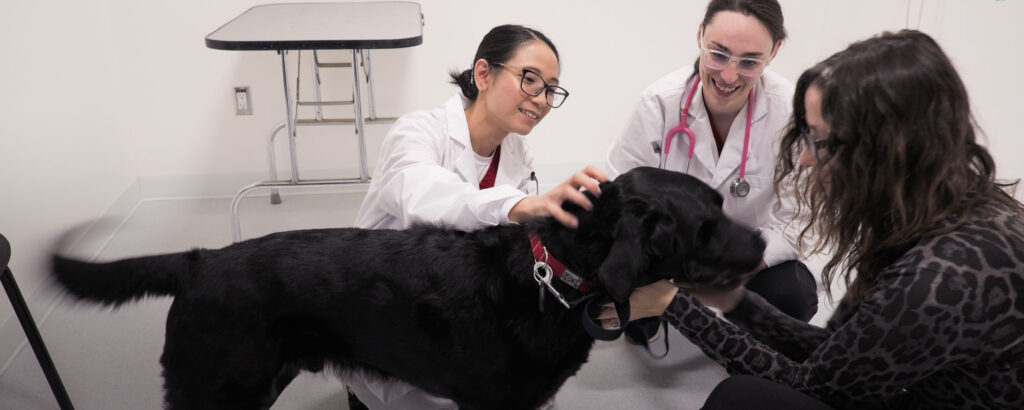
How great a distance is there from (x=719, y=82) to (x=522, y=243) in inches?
37.7

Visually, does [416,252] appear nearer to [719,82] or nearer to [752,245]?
[752,245]

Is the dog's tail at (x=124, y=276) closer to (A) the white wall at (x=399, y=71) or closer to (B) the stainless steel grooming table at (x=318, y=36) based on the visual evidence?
(B) the stainless steel grooming table at (x=318, y=36)

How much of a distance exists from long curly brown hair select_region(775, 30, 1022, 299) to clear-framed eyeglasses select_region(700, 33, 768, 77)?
71 cm

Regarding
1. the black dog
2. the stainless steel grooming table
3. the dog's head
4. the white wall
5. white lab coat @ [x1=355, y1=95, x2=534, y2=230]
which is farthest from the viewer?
the white wall

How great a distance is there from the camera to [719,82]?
6.53 feet

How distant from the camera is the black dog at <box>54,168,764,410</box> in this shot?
135 cm

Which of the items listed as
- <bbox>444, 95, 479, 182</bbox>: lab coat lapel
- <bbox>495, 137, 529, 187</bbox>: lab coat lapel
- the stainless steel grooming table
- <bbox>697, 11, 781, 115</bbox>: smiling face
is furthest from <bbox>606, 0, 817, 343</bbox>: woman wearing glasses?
the stainless steel grooming table

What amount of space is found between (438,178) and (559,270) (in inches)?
18.1

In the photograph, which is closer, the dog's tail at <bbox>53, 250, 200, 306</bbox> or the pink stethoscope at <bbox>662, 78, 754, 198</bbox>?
the dog's tail at <bbox>53, 250, 200, 306</bbox>

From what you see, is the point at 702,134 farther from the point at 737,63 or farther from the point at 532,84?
the point at 532,84

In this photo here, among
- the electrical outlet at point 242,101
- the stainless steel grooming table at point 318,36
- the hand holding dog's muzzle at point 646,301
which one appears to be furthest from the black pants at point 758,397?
the electrical outlet at point 242,101

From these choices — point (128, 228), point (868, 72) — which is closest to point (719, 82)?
point (868, 72)

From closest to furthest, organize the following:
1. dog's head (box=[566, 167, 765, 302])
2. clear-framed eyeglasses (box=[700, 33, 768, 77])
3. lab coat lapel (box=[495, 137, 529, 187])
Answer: dog's head (box=[566, 167, 765, 302]), clear-framed eyeglasses (box=[700, 33, 768, 77]), lab coat lapel (box=[495, 137, 529, 187])

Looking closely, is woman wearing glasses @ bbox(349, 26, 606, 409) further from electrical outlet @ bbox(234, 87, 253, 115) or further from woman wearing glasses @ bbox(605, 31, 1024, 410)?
electrical outlet @ bbox(234, 87, 253, 115)
